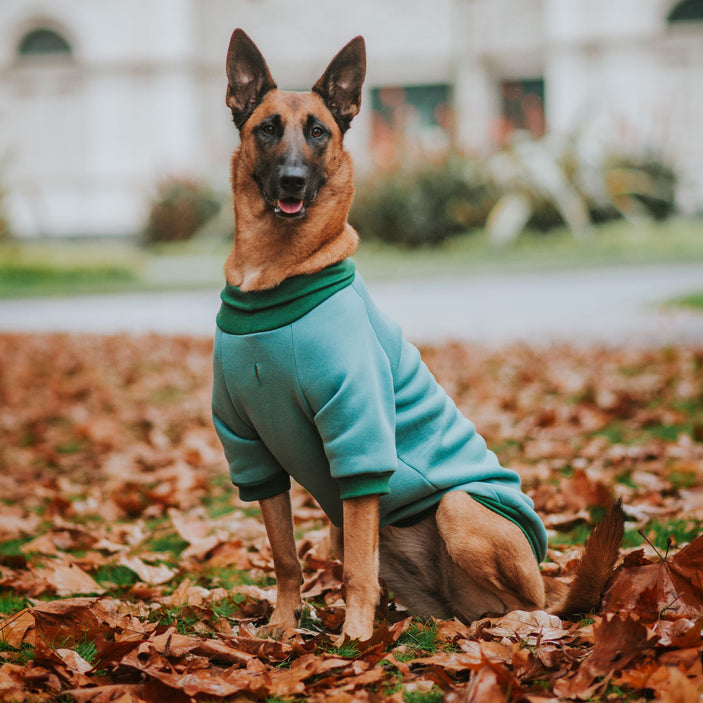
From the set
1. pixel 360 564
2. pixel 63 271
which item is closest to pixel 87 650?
pixel 360 564

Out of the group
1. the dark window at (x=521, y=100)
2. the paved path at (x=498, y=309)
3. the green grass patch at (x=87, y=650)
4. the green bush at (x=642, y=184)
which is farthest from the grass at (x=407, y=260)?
the green grass patch at (x=87, y=650)

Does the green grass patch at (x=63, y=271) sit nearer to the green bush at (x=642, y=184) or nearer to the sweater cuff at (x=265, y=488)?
the green bush at (x=642, y=184)

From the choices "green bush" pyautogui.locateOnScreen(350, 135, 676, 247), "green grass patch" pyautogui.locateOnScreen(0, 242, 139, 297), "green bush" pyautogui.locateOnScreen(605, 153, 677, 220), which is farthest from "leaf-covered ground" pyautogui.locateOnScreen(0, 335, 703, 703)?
"green bush" pyautogui.locateOnScreen(605, 153, 677, 220)

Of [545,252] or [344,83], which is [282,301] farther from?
[545,252]

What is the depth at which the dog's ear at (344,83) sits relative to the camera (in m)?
2.77

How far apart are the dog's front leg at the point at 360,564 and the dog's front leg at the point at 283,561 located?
27 cm

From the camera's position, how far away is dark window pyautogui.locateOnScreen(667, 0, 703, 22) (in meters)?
24.5

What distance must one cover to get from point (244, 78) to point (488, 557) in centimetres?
169

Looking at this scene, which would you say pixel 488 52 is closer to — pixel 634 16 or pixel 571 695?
pixel 634 16

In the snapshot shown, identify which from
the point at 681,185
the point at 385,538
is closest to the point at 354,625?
the point at 385,538

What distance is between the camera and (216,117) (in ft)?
90.9

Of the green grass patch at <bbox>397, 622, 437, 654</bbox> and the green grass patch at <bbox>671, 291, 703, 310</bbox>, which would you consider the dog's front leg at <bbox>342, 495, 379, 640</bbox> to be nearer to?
the green grass patch at <bbox>397, 622, 437, 654</bbox>

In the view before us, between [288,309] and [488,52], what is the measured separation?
25873 millimetres

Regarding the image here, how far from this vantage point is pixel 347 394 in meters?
2.39
